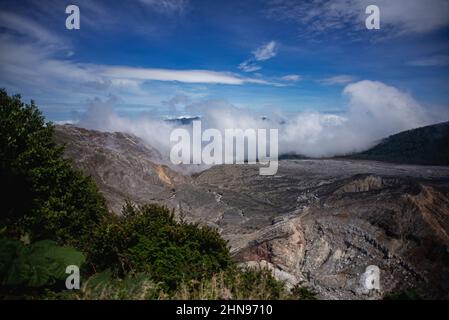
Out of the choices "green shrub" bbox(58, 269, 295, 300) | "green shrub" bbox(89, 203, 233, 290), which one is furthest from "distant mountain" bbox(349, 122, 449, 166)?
"green shrub" bbox(58, 269, 295, 300)

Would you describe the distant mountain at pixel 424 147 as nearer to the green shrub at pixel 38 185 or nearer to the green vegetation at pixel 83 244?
the green shrub at pixel 38 185

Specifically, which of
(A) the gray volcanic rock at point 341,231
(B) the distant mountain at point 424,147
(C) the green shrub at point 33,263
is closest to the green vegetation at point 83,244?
(C) the green shrub at point 33,263

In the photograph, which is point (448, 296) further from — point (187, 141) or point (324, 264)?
point (187, 141)

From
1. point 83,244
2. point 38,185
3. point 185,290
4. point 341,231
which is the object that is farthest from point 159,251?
point 341,231

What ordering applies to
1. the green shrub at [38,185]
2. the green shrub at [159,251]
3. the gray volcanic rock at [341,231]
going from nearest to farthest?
the green shrub at [159,251] < the green shrub at [38,185] < the gray volcanic rock at [341,231]

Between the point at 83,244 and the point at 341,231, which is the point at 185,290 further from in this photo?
the point at 341,231

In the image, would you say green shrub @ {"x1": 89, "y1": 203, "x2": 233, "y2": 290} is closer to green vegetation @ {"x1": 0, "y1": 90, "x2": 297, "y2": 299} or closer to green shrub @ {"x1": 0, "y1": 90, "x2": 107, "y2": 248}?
green vegetation @ {"x1": 0, "y1": 90, "x2": 297, "y2": 299}

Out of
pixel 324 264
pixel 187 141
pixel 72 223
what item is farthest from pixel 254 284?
pixel 187 141
